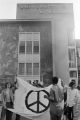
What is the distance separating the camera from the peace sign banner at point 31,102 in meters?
6.03

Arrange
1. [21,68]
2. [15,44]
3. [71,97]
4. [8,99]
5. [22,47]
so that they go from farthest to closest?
[22,47] < [21,68] < [15,44] < [8,99] < [71,97]

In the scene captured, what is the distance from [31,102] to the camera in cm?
617

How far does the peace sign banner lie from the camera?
603 cm

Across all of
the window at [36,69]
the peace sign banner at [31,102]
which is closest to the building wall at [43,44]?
the window at [36,69]

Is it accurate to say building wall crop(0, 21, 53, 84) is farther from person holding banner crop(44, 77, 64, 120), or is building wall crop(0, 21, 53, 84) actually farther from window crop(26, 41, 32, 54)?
person holding banner crop(44, 77, 64, 120)

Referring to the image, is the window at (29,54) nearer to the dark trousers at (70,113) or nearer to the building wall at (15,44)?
the building wall at (15,44)

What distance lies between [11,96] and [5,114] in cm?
87

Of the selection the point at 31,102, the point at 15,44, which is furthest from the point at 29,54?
the point at 31,102

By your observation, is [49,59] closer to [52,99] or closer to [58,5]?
[52,99]

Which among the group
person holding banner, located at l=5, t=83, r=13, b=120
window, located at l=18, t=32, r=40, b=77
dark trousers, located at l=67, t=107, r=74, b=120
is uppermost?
window, located at l=18, t=32, r=40, b=77

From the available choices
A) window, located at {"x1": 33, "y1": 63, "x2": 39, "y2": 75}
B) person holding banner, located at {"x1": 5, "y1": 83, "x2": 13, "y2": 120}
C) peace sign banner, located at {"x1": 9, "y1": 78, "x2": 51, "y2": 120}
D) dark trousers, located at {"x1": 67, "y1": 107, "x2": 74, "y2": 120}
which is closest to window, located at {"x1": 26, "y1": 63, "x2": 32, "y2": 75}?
window, located at {"x1": 33, "y1": 63, "x2": 39, "y2": 75}

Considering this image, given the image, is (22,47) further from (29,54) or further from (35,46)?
(35,46)

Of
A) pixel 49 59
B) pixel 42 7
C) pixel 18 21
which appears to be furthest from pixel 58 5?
pixel 49 59

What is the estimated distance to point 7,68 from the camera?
19.0m
